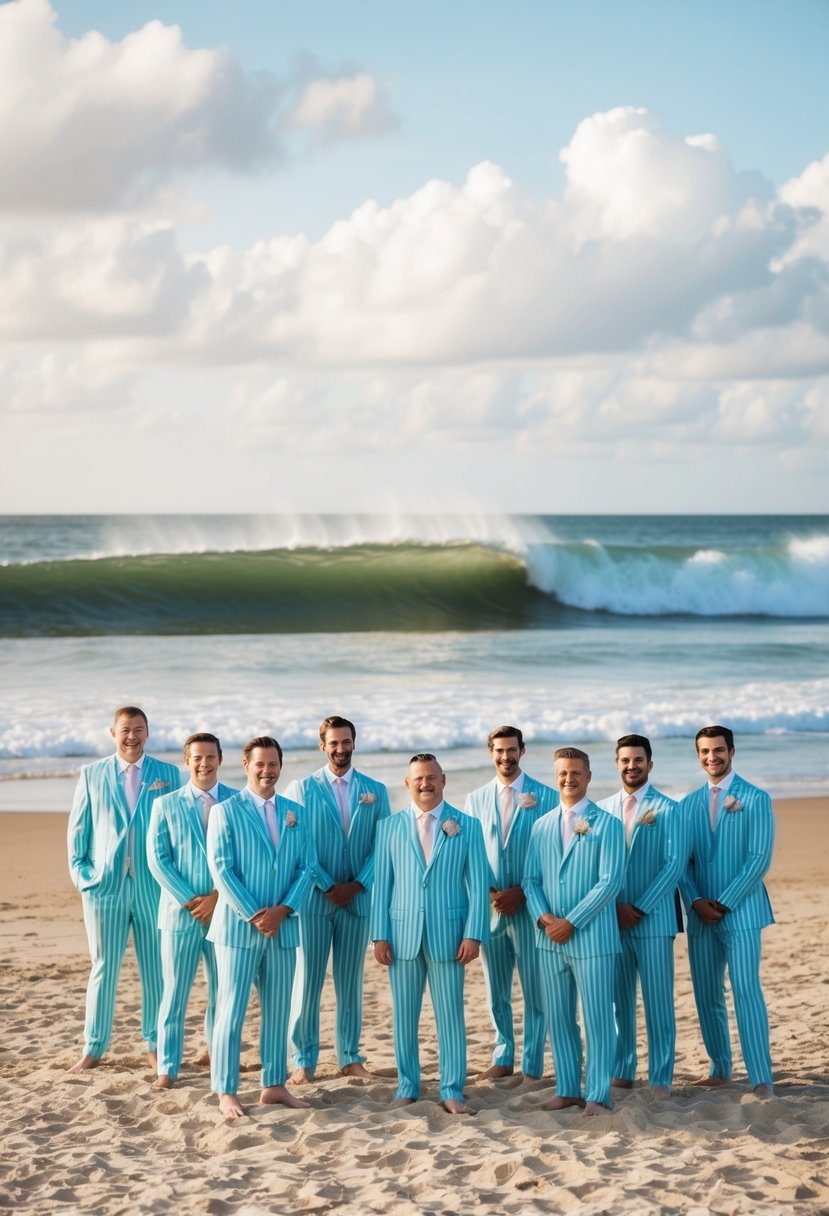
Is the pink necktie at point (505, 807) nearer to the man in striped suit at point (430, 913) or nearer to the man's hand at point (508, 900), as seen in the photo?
the man's hand at point (508, 900)

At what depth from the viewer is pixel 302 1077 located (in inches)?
236

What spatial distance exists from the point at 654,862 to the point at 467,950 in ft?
2.80

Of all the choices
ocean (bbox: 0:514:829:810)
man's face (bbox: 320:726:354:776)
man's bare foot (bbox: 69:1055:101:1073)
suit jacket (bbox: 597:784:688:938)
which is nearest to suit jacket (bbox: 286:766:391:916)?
man's face (bbox: 320:726:354:776)

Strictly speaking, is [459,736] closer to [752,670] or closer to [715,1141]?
[752,670]

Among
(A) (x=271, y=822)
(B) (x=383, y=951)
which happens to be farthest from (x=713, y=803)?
(A) (x=271, y=822)

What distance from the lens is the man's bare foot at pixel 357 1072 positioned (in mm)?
6008

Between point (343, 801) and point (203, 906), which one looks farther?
point (343, 801)

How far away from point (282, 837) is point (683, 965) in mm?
3461

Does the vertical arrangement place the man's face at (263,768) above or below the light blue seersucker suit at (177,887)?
above

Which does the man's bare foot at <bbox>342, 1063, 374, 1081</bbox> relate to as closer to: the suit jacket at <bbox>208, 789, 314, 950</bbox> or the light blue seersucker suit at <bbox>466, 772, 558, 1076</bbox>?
the light blue seersucker suit at <bbox>466, 772, 558, 1076</bbox>

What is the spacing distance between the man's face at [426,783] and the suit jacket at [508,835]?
0.42 meters

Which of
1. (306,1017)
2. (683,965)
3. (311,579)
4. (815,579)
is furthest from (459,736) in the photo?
(815,579)

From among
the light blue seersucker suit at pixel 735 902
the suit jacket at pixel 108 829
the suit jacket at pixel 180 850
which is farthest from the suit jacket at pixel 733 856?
the suit jacket at pixel 108 829

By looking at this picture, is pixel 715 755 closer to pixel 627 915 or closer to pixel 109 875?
pixel 627 915
